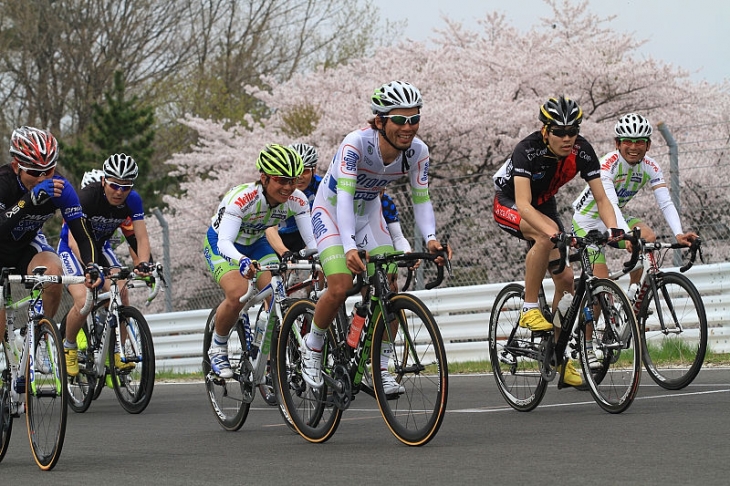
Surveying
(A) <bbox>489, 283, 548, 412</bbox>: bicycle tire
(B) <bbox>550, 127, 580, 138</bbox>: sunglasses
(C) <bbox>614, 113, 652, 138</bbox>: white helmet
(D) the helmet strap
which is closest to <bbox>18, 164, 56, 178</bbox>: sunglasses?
(D) the helmet strap

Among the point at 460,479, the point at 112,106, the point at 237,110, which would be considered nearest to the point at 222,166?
the point at 112,106

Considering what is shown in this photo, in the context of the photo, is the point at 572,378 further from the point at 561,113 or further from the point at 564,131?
the point at 561,113

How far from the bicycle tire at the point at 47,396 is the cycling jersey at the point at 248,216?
5.71 feet

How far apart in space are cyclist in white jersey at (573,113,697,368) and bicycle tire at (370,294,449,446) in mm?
3742

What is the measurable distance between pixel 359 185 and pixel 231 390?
2089mm

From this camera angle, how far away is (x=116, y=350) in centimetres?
1134

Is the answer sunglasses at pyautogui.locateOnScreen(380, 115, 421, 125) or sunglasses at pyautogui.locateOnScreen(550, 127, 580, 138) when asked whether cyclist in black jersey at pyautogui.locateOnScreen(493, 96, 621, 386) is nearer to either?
sunglasses at pyautogui.locateOnScreen(550, 127, 580, 138)

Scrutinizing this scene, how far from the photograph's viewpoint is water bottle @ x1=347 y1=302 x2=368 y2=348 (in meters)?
7.39

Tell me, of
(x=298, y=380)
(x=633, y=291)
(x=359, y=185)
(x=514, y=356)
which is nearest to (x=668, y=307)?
(x=633, y=291)

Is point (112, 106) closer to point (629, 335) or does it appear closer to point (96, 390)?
point (96, 390)

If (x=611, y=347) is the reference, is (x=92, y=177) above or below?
above

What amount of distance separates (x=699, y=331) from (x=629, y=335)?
71.9 inches

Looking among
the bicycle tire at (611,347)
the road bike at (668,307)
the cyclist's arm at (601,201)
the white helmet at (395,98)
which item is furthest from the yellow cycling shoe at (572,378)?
the white helmet at (395,98)

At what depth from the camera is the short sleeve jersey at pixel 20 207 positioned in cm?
927
